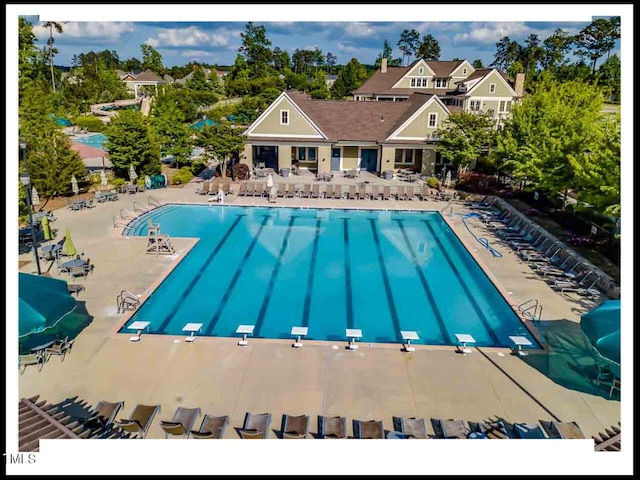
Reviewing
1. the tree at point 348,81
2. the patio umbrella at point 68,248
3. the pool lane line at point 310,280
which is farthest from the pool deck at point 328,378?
the tree at point 348,81

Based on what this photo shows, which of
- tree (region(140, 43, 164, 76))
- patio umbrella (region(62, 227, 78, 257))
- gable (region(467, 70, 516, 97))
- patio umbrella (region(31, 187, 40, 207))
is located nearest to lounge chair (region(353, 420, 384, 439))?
patio umbrella (region(62, 227, 78, 257))

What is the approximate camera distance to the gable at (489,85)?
49.4 metres

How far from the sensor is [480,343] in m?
13.8

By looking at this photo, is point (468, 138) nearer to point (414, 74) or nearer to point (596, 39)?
point (414, 74)

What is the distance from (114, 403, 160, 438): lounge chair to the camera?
9.21 meters

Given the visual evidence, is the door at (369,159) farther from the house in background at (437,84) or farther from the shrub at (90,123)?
the shrub at (90,123)

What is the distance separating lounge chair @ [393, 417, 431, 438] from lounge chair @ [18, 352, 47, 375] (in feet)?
27.8

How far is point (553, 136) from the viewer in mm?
23859

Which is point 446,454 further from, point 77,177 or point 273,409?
point 77,177

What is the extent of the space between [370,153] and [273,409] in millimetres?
27992

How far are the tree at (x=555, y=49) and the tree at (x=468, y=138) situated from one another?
68807 mm

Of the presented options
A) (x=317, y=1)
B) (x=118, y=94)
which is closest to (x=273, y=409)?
(x=317, y=1)

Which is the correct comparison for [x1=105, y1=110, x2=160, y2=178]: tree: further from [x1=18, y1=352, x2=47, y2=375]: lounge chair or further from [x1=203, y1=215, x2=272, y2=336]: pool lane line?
[x1=18, y1=352, x2=47, y2=375]: lounge chair

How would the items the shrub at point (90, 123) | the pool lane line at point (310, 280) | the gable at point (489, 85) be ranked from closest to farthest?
1. the pool lane line at point (310, 280)
2. the gable at point (489, 85)
3. the shrub at point (90, 123)
